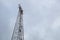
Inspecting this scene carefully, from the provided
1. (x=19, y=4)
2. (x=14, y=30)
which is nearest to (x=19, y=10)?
(x=19, y=4)

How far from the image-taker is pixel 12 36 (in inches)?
4281

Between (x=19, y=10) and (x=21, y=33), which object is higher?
(x=19, y=10)

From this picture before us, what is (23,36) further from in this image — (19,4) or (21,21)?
(19,4)

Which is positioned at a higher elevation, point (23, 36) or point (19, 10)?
point (19, 10)

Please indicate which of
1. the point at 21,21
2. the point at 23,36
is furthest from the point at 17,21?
the point at 23,36

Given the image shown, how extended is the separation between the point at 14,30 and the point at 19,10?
11.7 metres

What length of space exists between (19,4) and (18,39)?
65.4ft

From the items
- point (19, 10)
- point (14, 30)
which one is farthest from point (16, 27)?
point (19, 10)

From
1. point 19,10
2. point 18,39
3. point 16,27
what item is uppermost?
point 19,10

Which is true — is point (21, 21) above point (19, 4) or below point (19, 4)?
below

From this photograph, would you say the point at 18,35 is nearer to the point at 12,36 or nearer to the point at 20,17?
the point at 12,36

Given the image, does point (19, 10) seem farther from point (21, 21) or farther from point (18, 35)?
point (18, 35)

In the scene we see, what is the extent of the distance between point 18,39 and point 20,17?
42.9 feet

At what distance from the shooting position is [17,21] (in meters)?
111
